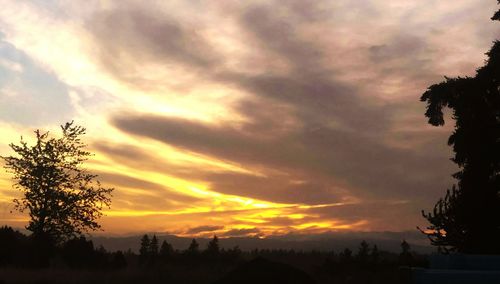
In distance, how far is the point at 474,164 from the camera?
90.0 ft

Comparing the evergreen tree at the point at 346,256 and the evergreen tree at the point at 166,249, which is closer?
the evergreen tree at the point at 346,256

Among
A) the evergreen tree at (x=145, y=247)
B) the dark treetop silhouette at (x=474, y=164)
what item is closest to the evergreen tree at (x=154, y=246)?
the evergreen tree at (x=145, y=247)

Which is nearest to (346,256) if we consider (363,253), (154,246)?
(363,253)

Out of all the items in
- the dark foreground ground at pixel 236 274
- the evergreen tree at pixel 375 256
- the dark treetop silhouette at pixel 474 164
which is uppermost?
the dark treetop silhouette at pixel 474 164

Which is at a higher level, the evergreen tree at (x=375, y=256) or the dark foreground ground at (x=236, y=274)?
the evergreen tree at (x=375, y=256)

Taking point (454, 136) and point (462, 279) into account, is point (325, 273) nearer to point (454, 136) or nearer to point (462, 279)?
point (454, 136)

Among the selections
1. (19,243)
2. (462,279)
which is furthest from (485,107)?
(19,243)

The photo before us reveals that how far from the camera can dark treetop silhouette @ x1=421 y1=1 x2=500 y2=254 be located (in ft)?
88.1

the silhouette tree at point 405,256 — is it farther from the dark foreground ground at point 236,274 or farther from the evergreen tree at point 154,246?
the evergreen tree at point 154,246

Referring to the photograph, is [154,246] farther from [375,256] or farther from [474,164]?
[474,164]

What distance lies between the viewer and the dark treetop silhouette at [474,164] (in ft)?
88.1

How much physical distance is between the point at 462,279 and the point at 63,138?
111ft

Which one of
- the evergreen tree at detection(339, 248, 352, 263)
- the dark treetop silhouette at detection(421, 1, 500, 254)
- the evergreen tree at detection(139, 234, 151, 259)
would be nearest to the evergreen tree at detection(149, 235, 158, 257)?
the evergreen tree at detection(139, 234, 151, 259)

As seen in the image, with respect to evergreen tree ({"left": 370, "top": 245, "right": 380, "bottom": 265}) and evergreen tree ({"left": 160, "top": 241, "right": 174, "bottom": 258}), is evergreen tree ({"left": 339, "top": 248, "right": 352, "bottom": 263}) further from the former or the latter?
evergreen tree ({"left": 160, "top": 241, "right": 174, "bottom": 258})
